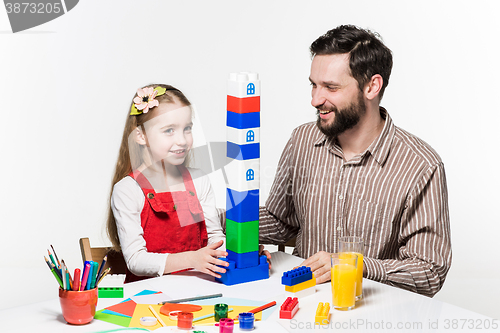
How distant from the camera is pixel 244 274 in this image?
63.1 inches

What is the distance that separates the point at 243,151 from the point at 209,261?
294mm

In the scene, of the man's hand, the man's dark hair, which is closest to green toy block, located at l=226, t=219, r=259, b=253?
the man's hand

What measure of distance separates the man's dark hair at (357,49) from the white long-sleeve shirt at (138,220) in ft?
1.86

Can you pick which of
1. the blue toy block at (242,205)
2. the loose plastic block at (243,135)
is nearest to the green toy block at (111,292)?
the blue toy block at (242,205)

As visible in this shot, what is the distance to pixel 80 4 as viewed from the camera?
3.19 m

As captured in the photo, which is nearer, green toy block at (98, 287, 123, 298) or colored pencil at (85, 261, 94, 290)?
colored pencil at (85, 261, 94, 290)

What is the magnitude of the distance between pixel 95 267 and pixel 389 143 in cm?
100

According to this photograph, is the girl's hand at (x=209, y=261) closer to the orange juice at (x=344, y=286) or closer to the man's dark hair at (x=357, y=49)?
the orange juice at (x=344, y=286)

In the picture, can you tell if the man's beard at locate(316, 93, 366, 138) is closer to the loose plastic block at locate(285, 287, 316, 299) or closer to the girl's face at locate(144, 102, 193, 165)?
the girl's face at locate(144, 102, 193, 165)

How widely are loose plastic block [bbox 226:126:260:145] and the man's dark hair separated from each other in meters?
0.52

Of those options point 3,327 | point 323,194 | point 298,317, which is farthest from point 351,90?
point 3,327

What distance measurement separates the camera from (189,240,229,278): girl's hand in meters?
1.59

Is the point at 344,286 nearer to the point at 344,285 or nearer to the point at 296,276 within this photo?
the point at 344,285

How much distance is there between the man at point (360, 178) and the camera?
1.83m
